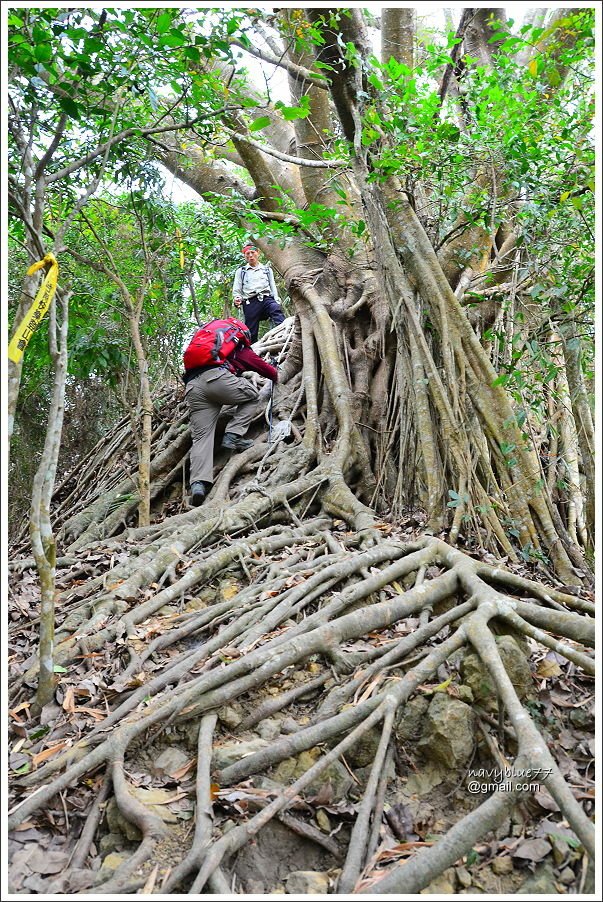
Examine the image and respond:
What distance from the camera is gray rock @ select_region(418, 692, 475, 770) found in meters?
2.51

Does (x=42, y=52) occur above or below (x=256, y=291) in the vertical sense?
above

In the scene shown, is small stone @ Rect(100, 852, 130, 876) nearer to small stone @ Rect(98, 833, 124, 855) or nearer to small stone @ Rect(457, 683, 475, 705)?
small stone @ Rect(98, 833, 124, 855)

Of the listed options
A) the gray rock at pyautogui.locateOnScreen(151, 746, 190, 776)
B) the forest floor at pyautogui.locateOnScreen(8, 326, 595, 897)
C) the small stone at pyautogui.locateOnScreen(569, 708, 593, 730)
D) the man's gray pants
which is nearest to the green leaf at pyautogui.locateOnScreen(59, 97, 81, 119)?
the forest floor at pyautogui.locateOnScreen(8, 326, 595, 897)

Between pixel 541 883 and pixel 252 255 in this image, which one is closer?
pixel 541 883

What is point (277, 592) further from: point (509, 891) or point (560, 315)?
point (560, 315)

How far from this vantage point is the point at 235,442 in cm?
590

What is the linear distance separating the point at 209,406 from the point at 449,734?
399 cm

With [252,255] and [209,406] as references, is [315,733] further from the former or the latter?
[252,255]

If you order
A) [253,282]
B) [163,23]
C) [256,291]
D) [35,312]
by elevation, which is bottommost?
[35,312]

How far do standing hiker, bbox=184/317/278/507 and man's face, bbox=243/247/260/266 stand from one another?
5.98 feet

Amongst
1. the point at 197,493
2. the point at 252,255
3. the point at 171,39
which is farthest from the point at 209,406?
the point at 171,39

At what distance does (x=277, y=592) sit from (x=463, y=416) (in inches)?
74.0

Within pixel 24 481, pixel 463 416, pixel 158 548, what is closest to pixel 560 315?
pixel 463 416

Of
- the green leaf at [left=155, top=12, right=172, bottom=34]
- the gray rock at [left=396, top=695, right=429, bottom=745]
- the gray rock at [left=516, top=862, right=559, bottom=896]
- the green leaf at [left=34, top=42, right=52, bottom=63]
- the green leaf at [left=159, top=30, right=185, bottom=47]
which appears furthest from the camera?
the green leaf at [left=159, top=30, right=185, bottom=47]
